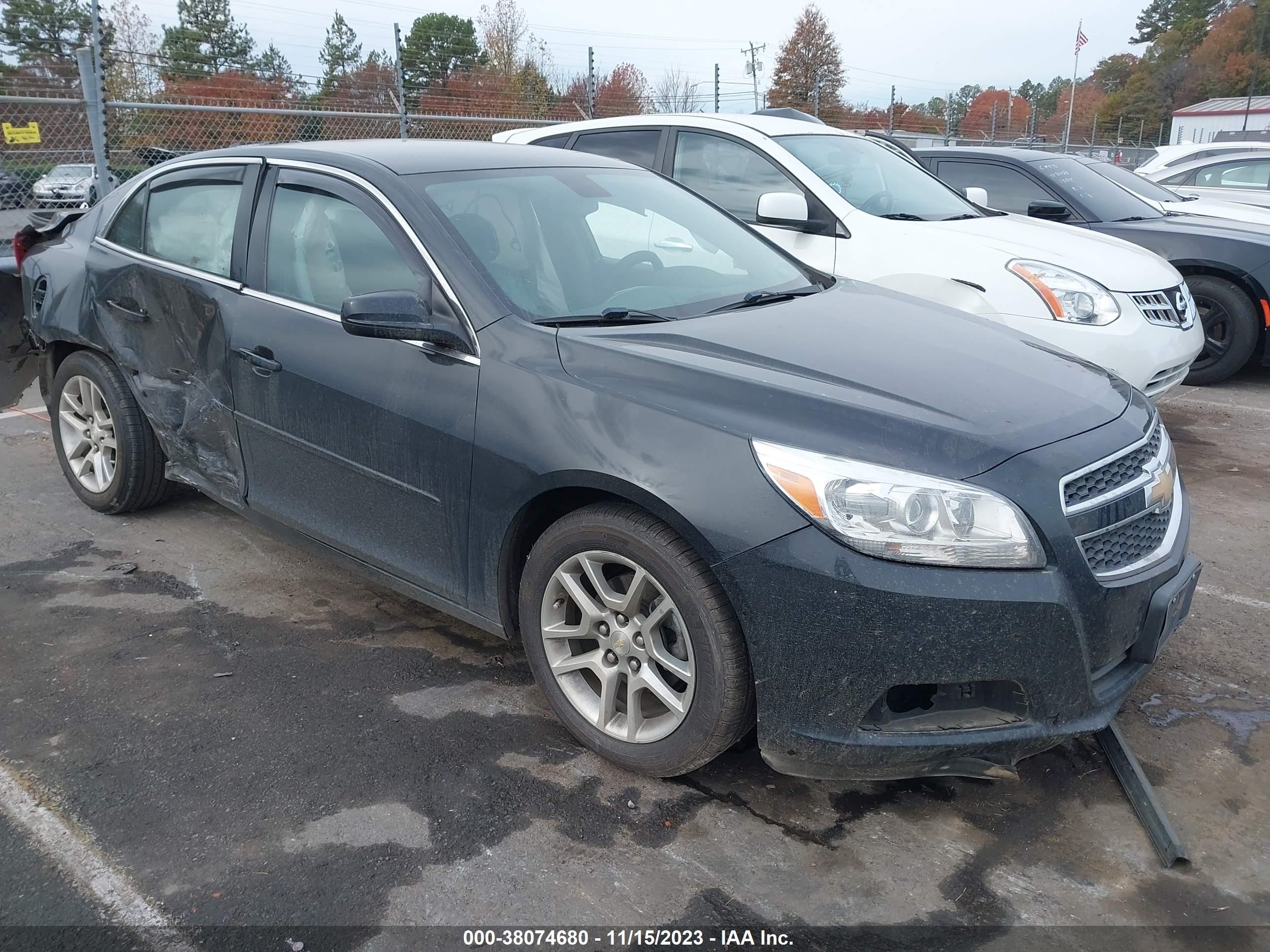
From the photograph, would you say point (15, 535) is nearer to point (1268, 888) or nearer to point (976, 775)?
point (976, 775)

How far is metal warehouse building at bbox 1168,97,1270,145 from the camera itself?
7075 centimetres

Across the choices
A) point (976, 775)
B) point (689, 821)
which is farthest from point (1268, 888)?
point (689, 821)

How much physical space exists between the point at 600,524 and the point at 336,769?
1.02 meters

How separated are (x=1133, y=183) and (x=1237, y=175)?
12.2 feet

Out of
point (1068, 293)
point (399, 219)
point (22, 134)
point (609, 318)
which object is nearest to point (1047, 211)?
point (1068, 293)

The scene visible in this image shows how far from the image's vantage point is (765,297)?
3527mm

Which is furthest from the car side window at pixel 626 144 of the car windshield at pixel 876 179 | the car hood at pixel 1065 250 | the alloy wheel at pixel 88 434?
the alloy wheel at pixel 88 434

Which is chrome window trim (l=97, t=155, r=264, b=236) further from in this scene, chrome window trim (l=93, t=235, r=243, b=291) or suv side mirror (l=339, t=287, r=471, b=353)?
suv side mirror (l=339, t=287, r=471, b=353)

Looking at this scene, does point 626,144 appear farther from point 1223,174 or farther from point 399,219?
point 1223,174

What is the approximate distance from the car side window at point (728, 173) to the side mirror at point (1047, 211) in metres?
2.30

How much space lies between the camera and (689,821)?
269 centimetres

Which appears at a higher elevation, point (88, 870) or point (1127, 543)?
point (1127, 543)

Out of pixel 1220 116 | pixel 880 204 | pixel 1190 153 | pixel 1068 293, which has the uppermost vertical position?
pixel 1220 116

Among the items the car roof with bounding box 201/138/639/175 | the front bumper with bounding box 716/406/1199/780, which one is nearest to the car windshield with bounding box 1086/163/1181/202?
the car roof with bounding box 201/138/639/175
